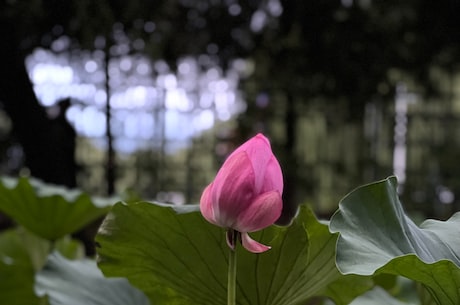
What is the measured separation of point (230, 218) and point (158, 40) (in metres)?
3.50

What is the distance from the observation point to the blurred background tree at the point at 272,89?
3.36 m

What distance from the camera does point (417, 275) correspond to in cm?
44

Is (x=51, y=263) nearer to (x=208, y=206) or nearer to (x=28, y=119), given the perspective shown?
(x=208, y=206)

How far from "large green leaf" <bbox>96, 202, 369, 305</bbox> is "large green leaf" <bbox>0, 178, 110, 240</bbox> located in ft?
1.53

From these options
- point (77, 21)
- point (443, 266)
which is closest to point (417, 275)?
point (443, 266)

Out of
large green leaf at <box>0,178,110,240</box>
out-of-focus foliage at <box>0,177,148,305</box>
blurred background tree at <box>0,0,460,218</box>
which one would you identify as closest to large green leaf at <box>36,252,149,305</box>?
out-of-focus foliage at <box>0,177,148,305</box>

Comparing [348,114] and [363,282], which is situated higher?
[363,282]

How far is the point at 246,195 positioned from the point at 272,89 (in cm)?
386

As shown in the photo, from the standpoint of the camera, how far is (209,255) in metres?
0.55

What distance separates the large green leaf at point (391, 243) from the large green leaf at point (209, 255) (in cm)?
5

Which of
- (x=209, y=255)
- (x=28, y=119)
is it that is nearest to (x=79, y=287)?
(x=209, y=255)

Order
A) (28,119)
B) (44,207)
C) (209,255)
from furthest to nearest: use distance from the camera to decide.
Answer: (28,119) < (44,207) < (209,255)

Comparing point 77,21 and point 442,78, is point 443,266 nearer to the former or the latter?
point 77,21

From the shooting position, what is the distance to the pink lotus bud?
446 millimetres
